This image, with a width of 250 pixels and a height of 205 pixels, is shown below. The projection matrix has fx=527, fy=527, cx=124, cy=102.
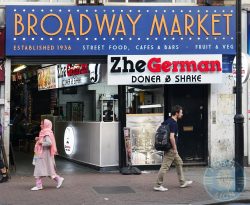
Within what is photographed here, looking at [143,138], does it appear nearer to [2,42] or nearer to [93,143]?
[93,143]

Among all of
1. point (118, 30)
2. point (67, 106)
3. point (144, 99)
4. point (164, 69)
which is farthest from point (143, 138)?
point (67, 106)

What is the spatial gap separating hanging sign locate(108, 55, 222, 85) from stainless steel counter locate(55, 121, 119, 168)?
1.42 m

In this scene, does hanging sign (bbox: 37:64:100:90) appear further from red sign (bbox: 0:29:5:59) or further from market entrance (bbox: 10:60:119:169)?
red sign (bbox: 0:29:5:59)

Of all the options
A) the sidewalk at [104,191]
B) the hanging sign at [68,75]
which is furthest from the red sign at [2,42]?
the sidewalk at [104,191]

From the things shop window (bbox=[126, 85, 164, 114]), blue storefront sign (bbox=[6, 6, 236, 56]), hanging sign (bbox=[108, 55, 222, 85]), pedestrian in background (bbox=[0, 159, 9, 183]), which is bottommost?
pedestrian in background (bbox=[0, 159, 9, 183])

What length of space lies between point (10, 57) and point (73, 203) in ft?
17.1

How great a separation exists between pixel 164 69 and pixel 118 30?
1.59m

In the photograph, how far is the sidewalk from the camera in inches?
395

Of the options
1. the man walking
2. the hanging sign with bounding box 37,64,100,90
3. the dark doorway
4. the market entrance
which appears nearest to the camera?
the man walking

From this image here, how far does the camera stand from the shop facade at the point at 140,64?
44.7ft

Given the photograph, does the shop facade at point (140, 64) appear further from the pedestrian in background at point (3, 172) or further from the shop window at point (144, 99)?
the pedestrian in background at point (3, 172)

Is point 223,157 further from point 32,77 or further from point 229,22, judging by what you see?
point 32,77

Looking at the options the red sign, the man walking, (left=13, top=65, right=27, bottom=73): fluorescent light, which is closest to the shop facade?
the red sign

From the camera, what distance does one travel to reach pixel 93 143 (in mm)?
14672
